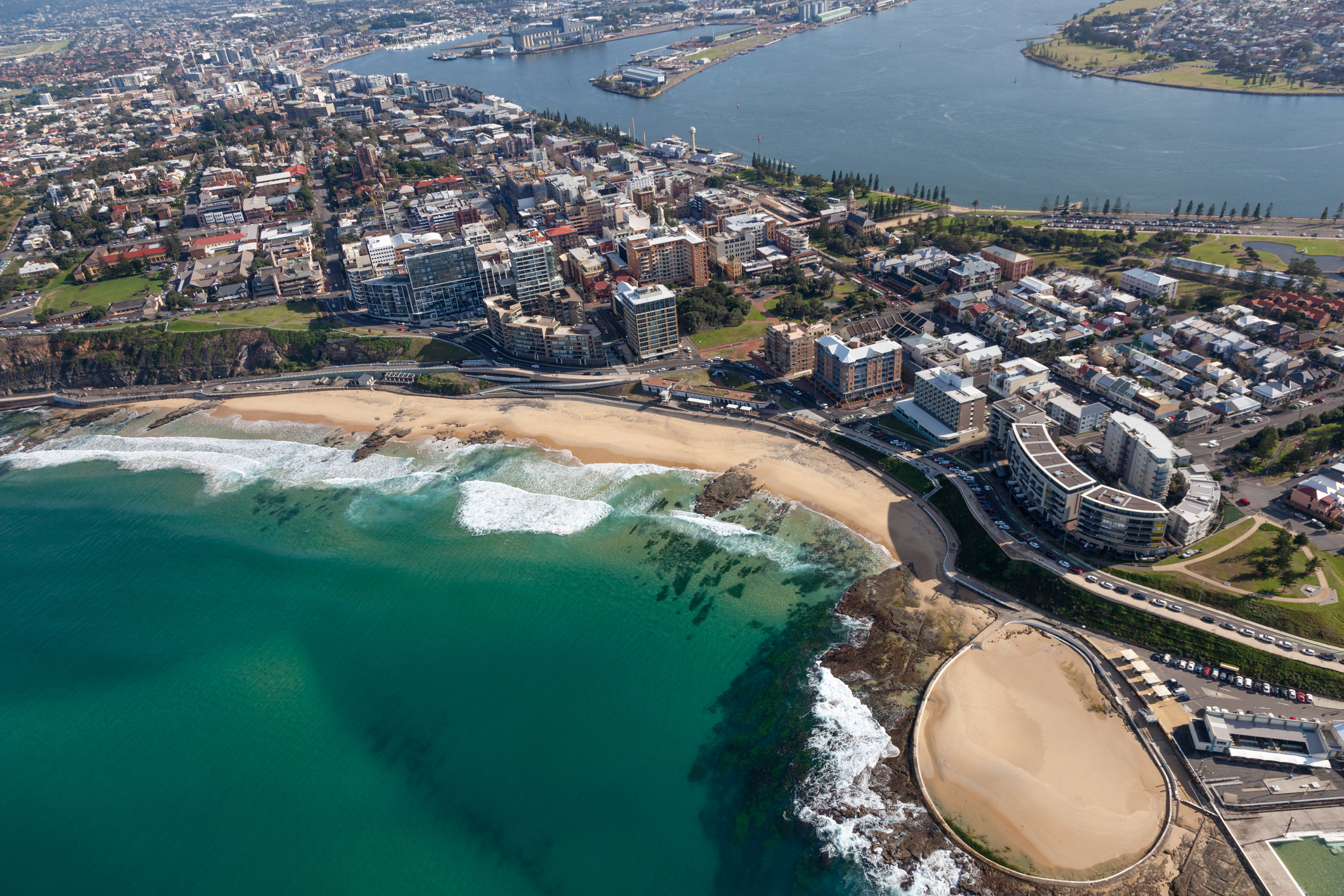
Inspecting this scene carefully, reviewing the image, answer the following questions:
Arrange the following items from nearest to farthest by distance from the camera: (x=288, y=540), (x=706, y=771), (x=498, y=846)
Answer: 1. (x=498, y=846)
2. (x=706, y=771)
3. (x=288, y=540)

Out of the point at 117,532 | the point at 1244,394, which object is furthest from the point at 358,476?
the point at 1244,394

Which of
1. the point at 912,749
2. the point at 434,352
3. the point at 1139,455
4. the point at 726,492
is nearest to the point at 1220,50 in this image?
the point at 1139,455

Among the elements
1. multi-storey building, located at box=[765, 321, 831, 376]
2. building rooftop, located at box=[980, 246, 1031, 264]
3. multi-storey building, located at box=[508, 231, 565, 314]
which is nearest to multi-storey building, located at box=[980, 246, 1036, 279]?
building rooftop, located at box=[980, 246, 1031, 264]

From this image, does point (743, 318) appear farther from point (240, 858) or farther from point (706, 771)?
point (240, 858)

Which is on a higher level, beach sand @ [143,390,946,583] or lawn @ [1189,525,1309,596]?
lawn @ [1189,525,1309,596]

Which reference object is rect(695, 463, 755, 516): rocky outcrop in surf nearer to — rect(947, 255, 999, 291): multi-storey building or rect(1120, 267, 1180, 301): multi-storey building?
rect(947, 255, 999, 291): multi-storey building

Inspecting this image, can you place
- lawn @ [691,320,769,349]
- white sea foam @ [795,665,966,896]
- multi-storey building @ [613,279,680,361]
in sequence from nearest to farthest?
1. white sea foam @ [795,665,966,896]
2. multi-storey building @ [613,279,680,361]
3. lawn @ [691,320,769,349]

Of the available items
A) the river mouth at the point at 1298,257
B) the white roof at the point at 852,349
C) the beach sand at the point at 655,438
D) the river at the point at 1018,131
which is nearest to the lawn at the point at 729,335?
the beach sand at the point at 655,438

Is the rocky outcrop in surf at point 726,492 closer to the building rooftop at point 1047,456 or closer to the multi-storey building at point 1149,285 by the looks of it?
the building rooftop at point 1047,456
